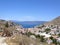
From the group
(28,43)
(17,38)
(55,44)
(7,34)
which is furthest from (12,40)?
(55,44)

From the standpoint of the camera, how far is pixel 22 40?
59.8ft

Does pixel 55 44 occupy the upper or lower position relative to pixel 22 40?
lower

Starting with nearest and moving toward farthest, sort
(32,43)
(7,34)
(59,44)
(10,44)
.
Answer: (10,44), (32,43), (7,34), (59,44)

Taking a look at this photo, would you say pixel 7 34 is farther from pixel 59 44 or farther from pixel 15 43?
pixel 59 44

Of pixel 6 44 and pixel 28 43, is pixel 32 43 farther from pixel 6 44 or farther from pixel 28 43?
pixel 6 44

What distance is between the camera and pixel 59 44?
29.6 m

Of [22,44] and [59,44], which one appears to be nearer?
[22,44]

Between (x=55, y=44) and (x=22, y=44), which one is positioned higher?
(x=22, y=44)

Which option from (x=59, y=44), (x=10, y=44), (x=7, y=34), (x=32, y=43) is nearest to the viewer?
(x=10, y=44)

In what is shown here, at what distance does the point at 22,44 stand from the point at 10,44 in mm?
1248

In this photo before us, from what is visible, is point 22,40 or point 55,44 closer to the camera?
point 22,40

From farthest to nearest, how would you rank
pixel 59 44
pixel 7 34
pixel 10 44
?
pixel 59 44, pixel 7 34, pixel 10 44

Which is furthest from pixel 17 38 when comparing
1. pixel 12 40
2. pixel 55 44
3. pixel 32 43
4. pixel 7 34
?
pixel 55 44

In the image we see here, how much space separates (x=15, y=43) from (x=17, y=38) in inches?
42.6
